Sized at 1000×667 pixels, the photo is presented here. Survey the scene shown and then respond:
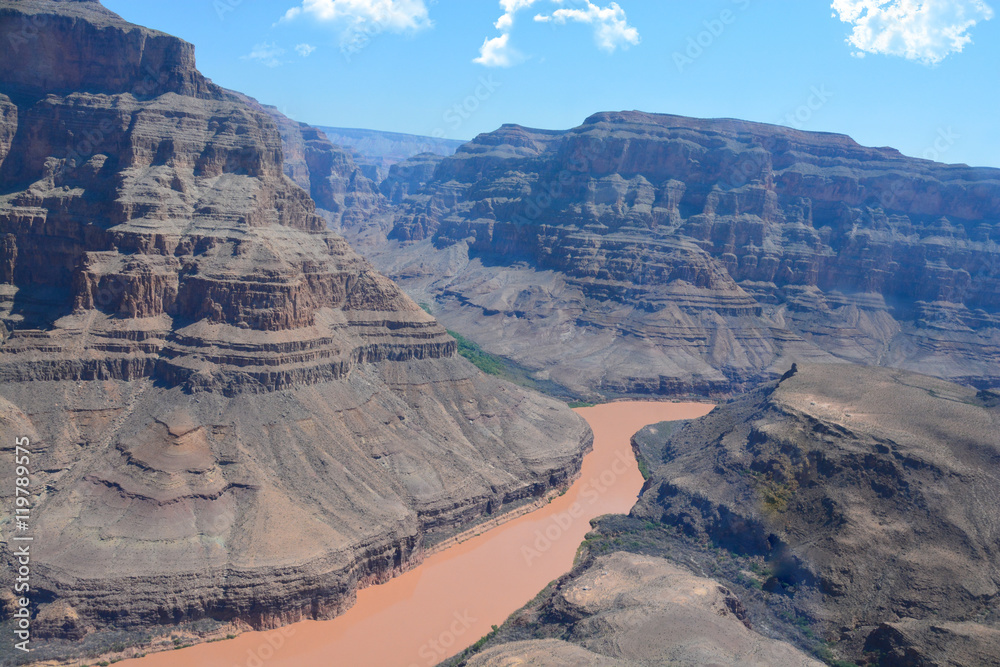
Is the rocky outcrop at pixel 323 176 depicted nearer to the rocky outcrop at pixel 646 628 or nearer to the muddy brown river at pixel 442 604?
the muddy brown river at pixel 442 604

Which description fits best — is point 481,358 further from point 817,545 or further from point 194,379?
point 817,545

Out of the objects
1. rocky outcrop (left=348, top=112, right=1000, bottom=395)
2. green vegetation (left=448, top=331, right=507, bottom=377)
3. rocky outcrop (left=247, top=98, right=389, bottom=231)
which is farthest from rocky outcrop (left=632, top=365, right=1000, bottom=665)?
rocky outcrop (left=247, top=98, right=389, bottom=231)

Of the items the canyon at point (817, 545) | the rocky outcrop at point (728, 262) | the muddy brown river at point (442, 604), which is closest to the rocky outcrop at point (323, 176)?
the rocky outcrop at point (728, 262)

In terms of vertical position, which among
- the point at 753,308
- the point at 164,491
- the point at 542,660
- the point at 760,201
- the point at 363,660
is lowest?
the point at 363,660

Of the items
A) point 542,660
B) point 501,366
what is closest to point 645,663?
point 542,660

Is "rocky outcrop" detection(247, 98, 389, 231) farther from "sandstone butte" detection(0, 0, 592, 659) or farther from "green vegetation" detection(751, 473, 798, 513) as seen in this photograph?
"green vegetation" detection(751, 473, 798, 513)

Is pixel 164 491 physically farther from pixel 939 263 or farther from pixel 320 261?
pixel 939 263
